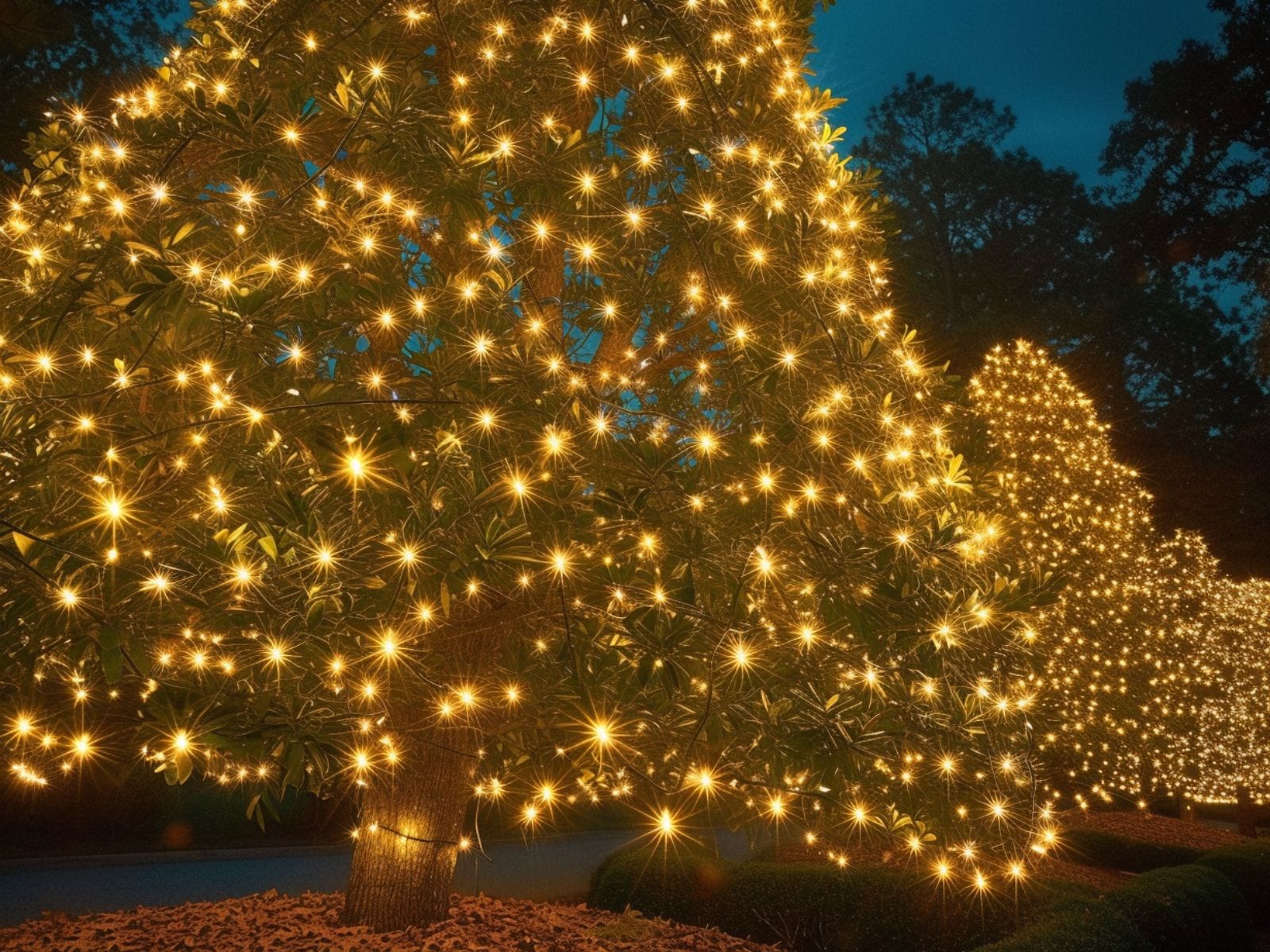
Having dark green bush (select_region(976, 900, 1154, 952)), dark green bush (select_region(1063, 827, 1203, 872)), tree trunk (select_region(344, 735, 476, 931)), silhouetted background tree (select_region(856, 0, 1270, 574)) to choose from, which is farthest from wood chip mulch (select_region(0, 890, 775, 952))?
silhouetted background tree (select_region(856, 0, 1270, 574))

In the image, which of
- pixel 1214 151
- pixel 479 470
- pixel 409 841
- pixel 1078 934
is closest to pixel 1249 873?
pixel 1078 934

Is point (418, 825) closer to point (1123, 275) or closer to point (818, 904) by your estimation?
point (818, 904)

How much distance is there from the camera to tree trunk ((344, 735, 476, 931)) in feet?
15.7

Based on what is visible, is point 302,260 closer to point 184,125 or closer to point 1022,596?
point 184,125

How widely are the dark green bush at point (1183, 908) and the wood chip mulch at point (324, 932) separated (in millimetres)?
4798

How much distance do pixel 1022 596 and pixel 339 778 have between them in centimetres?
376

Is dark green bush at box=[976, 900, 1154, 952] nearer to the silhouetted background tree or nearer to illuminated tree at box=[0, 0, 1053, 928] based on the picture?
illuminated tree at box=[0, 0, 1053, 928]

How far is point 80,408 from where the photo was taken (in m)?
3.26

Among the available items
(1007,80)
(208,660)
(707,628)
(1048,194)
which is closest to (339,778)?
(208,660)

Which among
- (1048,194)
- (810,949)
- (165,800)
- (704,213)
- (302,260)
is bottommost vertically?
(810,949)

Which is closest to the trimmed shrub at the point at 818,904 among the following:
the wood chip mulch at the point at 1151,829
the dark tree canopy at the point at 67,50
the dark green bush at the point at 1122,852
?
the dark green bush at the point at 1122,852

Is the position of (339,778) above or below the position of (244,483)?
below

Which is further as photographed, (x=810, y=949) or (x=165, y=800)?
(x=165, y=800)

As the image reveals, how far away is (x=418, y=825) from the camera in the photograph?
15.7ft
